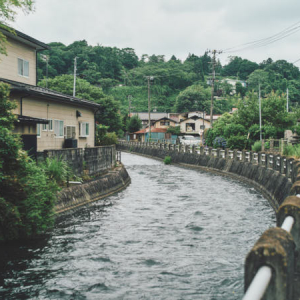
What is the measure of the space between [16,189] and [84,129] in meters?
19.1

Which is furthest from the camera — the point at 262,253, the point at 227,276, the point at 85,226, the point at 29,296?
the point at 85,226

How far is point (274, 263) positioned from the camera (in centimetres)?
313

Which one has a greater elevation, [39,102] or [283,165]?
[39,102]

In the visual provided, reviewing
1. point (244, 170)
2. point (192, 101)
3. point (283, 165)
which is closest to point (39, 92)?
point (283, 165)

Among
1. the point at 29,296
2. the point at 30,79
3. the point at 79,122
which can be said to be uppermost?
the point at 30,79

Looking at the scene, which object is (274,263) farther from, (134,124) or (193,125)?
(134,124)

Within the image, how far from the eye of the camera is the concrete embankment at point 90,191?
15953 millimetres

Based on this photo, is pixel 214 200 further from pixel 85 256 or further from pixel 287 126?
pixel 287 126

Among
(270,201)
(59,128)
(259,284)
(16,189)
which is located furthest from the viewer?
(59,128)

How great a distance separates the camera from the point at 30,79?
85.8 feet

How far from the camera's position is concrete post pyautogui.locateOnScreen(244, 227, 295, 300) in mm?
3113

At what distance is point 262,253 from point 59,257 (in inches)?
333

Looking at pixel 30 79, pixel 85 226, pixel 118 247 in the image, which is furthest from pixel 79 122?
pixel 118 247

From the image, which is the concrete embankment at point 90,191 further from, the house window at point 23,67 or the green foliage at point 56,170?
the house window at point 23,67
